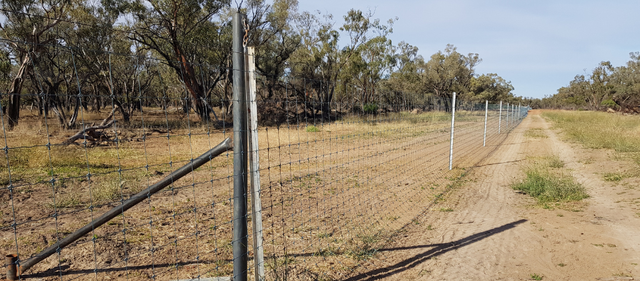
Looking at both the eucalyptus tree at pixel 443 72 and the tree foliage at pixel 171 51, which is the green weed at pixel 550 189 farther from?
the eucalyptus tree at pixel 443 72

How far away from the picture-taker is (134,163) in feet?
35.3

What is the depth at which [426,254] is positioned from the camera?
4.37 metres

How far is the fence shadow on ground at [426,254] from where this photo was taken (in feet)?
12.5

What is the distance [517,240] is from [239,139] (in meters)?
4.01

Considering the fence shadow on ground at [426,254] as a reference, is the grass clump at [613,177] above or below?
A: above

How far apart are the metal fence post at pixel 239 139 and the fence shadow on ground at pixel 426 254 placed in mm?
1450

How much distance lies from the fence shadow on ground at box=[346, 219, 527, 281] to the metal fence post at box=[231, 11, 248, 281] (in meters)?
1.45

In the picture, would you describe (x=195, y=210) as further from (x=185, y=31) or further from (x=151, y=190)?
(x=185, y=31)

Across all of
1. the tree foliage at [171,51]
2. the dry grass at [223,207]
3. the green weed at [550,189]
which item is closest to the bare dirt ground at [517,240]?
the green weed at [550,189]

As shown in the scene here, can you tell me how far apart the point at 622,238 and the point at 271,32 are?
2517 cm

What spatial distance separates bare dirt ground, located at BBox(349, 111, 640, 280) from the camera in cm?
390

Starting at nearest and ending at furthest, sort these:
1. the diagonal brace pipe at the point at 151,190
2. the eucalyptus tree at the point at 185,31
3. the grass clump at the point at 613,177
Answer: the diagonal brace pipe at the point at 151,190 < the grass clump at the point at 613,177 < the eucalyptus tree at the point at 185,31

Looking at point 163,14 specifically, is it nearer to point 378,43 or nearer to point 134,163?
point 134,163

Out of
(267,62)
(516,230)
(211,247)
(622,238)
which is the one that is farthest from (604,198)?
(267,62)
